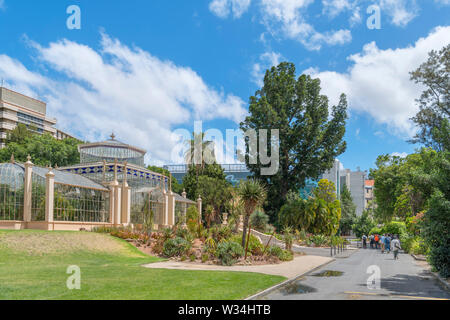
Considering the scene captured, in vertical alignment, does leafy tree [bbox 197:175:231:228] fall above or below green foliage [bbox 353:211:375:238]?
above

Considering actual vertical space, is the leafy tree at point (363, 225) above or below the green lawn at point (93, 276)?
below

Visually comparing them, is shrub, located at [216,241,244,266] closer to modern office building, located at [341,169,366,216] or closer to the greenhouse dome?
the greenhouse dome

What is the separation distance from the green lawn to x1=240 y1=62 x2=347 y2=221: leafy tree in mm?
27278

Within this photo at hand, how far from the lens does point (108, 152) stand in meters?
43.6

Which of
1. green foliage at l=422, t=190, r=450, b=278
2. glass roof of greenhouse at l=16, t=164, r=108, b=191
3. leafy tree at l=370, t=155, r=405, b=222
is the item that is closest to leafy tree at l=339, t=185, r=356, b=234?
leafy tree at l=370, t=155, r=405, b=222

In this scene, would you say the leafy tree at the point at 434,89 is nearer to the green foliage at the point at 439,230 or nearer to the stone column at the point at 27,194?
the green foliage at the point at 439,230

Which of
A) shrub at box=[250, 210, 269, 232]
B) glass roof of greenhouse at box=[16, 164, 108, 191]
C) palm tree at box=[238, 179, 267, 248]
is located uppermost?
glass roof of greenhouse at box=[16, 164, 108, 191]

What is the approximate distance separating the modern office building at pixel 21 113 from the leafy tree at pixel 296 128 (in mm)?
53175

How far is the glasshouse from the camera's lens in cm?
2611

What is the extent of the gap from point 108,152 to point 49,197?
1752cm

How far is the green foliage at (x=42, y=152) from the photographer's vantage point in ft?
179

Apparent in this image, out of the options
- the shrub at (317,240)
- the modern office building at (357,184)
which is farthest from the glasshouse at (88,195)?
the modern office building at (357,184)

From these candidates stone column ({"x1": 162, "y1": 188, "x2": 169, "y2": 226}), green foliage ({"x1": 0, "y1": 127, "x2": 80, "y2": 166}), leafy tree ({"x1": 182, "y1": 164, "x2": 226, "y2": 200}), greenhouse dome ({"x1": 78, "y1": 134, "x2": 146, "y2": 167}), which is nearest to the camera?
stone column ({"x1": 162, "y1": 188, "x2": 169, "y2": 226})
